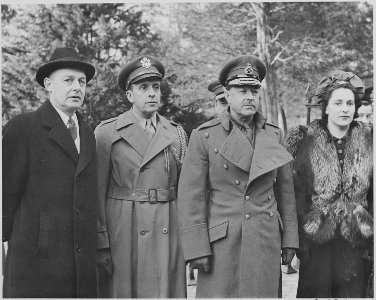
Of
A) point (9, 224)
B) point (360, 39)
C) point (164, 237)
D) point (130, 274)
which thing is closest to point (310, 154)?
point (164, 237)

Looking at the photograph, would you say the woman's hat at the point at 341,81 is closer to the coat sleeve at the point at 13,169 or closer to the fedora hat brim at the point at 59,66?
the fedora hat brim at the point at 59,66

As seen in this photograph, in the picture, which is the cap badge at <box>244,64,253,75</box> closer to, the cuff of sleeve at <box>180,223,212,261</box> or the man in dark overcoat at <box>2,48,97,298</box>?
the cuff of sleeve at <box>180,223,212,261</box>

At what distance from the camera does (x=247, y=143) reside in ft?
13.4

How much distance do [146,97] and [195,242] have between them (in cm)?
123

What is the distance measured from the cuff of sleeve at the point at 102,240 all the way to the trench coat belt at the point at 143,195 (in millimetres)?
301

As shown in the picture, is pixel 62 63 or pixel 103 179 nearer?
pixel 62 63

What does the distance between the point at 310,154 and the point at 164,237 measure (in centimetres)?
129

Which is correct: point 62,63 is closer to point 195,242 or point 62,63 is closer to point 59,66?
point 59,66

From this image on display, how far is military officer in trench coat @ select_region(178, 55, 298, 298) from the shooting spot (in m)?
4.02

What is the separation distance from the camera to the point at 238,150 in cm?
407

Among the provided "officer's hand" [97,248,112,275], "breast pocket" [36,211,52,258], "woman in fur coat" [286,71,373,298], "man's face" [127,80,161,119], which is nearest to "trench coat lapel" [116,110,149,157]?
"man's face" [127,80,161,119]

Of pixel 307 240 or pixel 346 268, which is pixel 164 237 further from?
pixel 346 268

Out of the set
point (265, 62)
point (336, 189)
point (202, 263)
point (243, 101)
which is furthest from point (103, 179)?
point (265, 62)

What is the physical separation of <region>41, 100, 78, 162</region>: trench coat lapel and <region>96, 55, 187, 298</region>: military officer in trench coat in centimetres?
37
